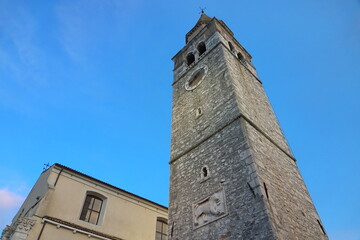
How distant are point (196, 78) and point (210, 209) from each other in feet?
26.6

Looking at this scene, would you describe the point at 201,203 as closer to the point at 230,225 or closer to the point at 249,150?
the point at 230,225

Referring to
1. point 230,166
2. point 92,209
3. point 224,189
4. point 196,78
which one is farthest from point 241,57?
point 92,209

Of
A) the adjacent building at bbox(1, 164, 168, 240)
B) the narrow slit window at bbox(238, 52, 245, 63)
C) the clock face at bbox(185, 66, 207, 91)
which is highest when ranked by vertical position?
the narrow slit window at bbox(238, 52, 245, 63)

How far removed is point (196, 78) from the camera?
14414 mm

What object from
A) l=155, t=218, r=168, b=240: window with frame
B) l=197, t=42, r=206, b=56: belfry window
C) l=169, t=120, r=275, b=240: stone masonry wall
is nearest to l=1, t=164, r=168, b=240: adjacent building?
l=155, t=218, r=168, b=240: window with frame

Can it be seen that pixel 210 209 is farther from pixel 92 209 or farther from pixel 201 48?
pixel 201 48

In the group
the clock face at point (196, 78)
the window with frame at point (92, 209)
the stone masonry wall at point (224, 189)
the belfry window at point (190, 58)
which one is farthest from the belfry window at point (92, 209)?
the belfry window at point (190, 58)

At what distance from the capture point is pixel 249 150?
8234mm

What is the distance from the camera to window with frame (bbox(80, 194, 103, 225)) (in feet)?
40.5

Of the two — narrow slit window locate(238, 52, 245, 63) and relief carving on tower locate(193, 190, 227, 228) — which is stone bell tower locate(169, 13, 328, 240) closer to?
relief carving on tower locate(193, 190, 227, 228)

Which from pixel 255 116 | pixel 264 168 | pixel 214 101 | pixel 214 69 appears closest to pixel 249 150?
pixel 264 168

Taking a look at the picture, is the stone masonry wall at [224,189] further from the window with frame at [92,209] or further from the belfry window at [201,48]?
the belfry window at [201,48]

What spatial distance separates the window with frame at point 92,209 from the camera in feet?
40.5

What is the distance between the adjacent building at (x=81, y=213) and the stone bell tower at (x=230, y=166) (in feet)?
14.8
